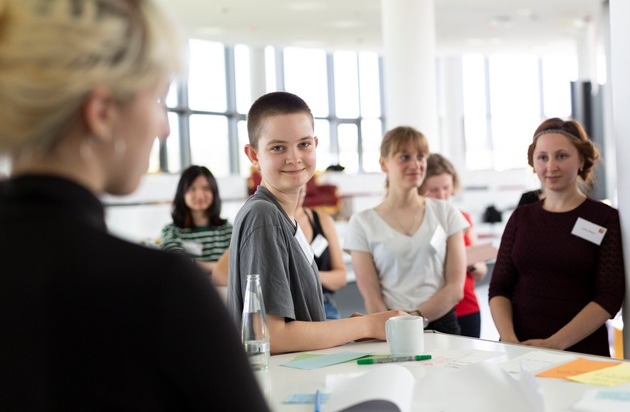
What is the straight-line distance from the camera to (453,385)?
1730 mm

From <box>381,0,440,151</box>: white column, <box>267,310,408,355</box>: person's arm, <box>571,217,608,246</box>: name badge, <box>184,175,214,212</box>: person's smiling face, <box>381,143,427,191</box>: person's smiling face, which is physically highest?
<box>381,0,440,151</box>: white column

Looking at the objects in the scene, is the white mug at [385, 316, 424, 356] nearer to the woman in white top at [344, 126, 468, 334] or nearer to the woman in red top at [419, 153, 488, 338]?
the woman in white top at [344, 126, 468, 334]

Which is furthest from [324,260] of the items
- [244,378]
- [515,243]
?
[244,378]

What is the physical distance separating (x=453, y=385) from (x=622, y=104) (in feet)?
5.14

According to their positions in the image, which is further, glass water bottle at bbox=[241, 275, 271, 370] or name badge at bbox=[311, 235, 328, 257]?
name badge at bbox=[311, 235, 328, 257]

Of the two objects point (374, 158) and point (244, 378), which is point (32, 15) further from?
point (374, 158)

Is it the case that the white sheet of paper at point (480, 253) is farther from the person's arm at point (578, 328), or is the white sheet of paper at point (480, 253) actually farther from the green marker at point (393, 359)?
the green marker at point (393, 359)

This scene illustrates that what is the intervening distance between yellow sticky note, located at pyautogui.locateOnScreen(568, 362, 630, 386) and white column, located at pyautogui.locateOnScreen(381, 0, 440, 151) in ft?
22.5

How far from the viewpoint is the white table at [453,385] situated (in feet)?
5.35

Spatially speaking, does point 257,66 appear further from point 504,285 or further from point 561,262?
point 561,262

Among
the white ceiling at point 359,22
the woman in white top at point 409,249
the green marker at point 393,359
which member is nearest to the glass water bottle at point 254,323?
the green marker at point 393,359

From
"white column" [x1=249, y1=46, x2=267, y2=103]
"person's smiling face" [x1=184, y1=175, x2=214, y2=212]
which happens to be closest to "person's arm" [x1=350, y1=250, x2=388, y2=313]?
"person's smiling face" [x1=184, y1=175, x2=214, y2=212]

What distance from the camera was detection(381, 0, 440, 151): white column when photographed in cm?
872

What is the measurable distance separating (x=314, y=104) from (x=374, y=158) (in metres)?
2.24
